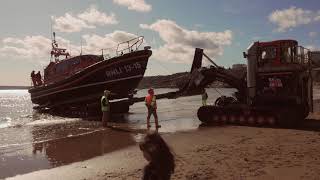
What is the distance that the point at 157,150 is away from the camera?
3.49 metres

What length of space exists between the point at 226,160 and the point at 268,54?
7926mm

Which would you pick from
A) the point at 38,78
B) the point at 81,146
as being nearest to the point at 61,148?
the point at 81,146

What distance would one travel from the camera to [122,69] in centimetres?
2352

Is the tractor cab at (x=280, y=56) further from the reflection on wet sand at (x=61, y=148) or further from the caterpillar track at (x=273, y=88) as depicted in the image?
the reflection on wet sand at (x=61, y=148)

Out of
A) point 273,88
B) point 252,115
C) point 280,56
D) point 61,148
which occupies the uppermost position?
point 280,56

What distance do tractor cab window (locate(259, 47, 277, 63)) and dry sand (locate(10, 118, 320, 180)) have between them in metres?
3.73

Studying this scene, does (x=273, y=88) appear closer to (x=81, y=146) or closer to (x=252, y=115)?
(x=252, y=115)

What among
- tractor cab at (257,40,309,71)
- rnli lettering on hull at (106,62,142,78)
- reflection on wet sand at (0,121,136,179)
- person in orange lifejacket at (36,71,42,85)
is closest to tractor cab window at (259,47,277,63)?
tractor cab at (257,40,309,71)

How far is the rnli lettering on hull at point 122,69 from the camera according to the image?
23.3 m

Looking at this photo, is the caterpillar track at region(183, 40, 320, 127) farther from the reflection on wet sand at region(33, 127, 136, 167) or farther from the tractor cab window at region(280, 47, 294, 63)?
the reflection on wet sand at region(33, 127, 136, 167)

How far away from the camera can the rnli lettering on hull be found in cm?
2330

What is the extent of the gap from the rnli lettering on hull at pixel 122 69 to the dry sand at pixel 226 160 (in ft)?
37.3

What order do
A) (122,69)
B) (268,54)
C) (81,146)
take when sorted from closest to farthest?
1. (81,146)
2. (268,54)
3. (122,69)

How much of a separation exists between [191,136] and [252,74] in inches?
163
